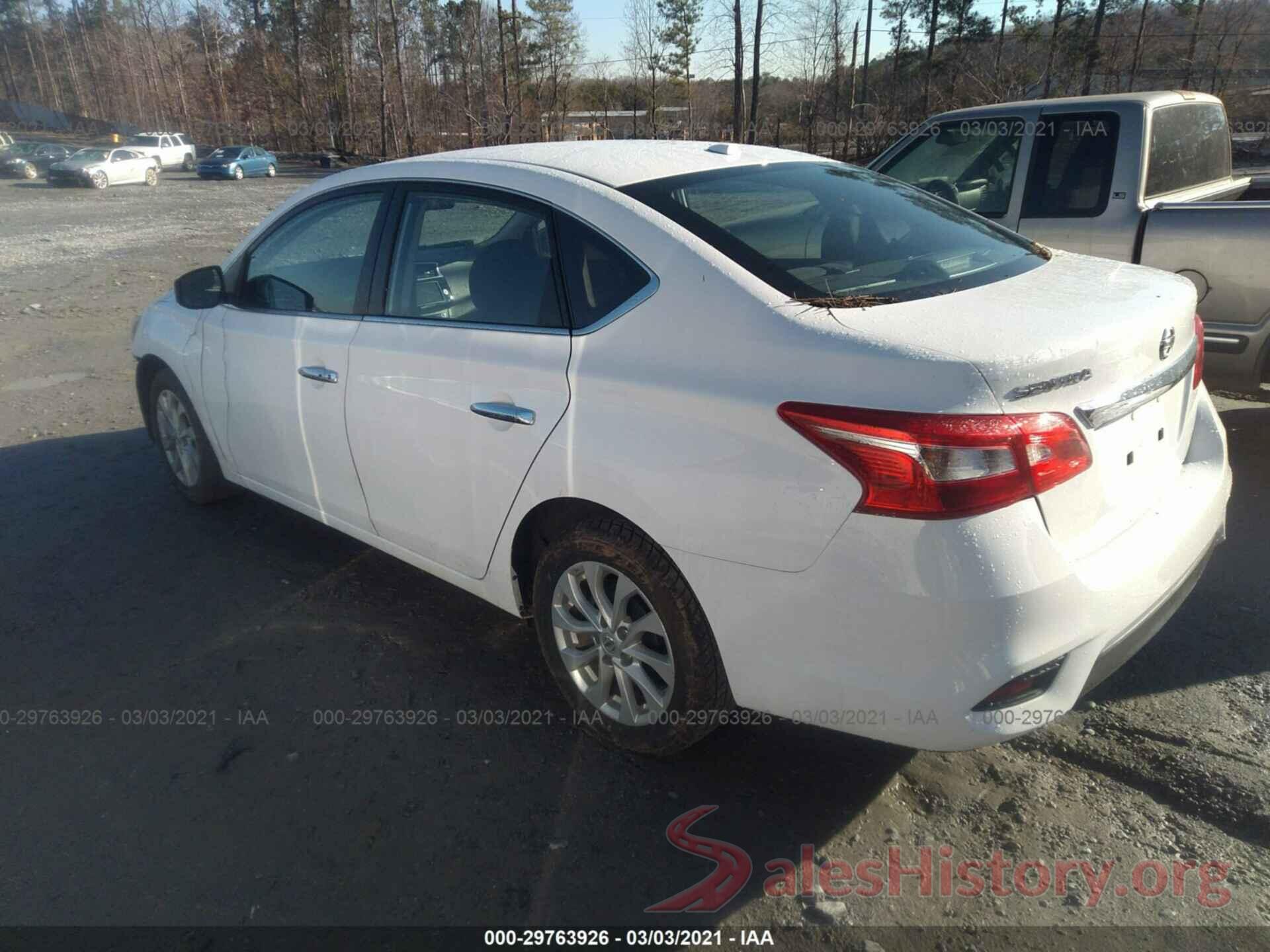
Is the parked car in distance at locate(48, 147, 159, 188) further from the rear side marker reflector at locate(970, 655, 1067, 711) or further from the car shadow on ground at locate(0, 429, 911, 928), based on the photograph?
the rear side marker reflector at locate(970, 655, 1067, 711)

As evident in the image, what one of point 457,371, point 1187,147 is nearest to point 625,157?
point 457,371

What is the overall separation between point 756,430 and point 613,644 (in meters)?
0.92

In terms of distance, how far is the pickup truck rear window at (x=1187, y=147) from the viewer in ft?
18.0

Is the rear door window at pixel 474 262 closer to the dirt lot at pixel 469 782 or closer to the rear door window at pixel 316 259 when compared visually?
the rear door window at pixel 316 259

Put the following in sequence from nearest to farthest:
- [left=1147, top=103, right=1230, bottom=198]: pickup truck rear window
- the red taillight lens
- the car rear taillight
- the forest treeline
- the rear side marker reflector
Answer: the car rear taillight, the rear side marker reflector, the red taillight lens, [left=1147, top=103, right=1230, bottom=198]: pickup truck rear window, the forest treeline

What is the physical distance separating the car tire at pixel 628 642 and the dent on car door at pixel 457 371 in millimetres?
315

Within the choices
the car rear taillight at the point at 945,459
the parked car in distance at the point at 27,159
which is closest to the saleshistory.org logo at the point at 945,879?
the car rear taillight at the point at 945,459

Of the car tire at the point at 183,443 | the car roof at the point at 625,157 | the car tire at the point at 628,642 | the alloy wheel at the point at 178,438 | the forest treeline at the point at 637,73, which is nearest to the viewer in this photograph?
the car tire at the point at 628,642

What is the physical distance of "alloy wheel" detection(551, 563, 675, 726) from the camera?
2660 mm

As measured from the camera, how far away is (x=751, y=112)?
97.6 feet

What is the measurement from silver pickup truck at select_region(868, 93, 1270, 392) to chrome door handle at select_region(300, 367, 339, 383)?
146 inches

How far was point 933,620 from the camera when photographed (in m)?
2.03

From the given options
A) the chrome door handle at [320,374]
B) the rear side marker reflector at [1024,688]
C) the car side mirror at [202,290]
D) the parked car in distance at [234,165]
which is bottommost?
the parked car in distance at [234,165]

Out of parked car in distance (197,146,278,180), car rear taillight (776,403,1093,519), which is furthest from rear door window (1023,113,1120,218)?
parked car in distance (197,146,278,180)
